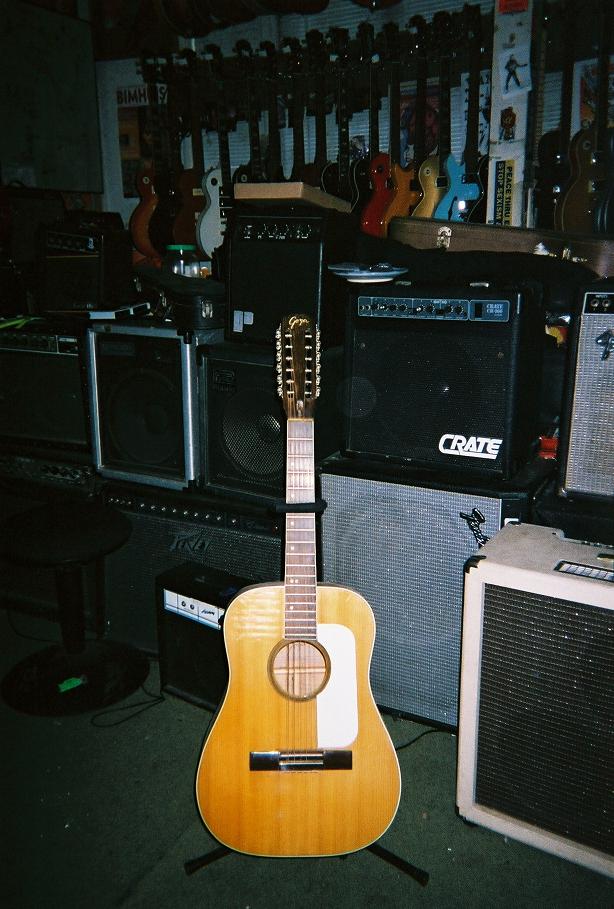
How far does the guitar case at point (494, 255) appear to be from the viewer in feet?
6.06

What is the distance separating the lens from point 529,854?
1527 millimetres

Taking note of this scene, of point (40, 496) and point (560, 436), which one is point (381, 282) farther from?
point (40, 496)

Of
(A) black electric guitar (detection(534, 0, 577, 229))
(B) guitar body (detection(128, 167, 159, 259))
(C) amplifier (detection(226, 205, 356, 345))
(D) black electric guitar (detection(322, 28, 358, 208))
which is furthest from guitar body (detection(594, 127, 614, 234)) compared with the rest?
(B) guitar body (detection(128, 167, 159, 259))

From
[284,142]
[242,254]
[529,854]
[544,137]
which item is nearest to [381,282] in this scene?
[242,254]

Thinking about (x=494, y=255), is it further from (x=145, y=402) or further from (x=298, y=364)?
(x=145, y=402)

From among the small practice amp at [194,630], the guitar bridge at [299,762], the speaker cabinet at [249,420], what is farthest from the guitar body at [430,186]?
the guitar bridge at [299,762]

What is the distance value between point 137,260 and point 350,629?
337 centimetres

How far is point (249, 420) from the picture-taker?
1985 millimetres

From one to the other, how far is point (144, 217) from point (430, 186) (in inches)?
69.8

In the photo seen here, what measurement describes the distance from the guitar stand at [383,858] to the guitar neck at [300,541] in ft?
1.72

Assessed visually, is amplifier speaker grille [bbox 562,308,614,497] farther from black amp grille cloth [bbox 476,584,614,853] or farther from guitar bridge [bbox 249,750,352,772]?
guitar bridge [bbox 249,750,352,772]

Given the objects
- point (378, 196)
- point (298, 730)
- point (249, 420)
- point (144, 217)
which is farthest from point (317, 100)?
point (298, 730)

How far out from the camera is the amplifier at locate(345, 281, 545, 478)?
157cm

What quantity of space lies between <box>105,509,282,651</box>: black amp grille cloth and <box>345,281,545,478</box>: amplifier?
0.46m
